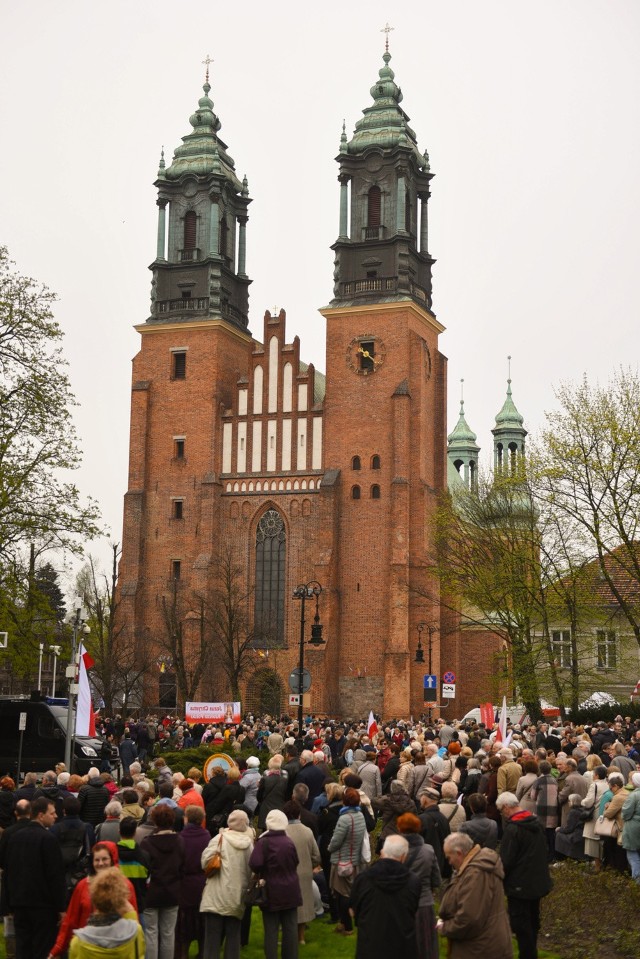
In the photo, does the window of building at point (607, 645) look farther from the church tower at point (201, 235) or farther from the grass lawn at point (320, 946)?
the church tower at point (201, 235)

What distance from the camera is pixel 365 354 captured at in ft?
183

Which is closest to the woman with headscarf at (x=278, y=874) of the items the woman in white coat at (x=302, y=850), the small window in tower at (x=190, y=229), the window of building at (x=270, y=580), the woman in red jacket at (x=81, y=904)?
the woman in white coat at (x=302, y=850)

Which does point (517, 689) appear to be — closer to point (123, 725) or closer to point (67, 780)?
point (123, 725)

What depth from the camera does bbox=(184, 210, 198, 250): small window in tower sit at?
61513 mm

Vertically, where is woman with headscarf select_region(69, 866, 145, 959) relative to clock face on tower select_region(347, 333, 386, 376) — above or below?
below

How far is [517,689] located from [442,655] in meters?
14.6

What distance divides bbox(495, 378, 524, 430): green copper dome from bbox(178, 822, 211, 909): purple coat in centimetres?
7628

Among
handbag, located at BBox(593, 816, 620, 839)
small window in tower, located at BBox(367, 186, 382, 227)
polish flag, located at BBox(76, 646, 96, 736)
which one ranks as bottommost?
handbag, located at BBox(593, 816, 620, 839)

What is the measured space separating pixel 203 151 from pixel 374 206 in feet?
32.3

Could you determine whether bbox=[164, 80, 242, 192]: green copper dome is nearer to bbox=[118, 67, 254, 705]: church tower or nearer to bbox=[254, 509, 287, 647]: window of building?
bbox=[118, 67, 254, 705]: church tower

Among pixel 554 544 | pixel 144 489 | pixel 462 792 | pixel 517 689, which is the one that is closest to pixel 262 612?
pixel 144 489

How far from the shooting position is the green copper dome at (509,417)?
86.4 meters

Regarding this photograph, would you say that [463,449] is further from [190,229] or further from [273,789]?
[273,789]

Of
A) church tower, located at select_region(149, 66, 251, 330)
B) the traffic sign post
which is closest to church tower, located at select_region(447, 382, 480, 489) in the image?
church tower, located at select_region(149, 66, 251, 330)
